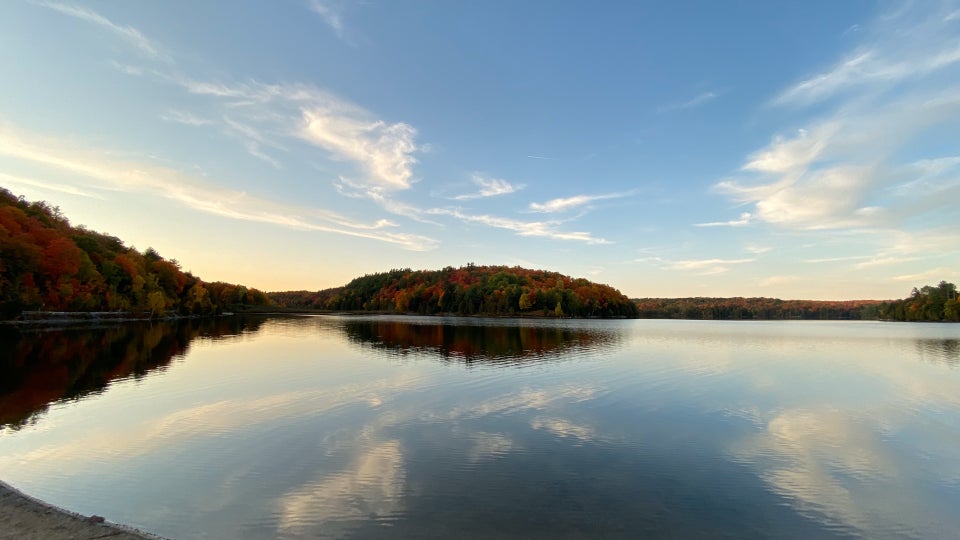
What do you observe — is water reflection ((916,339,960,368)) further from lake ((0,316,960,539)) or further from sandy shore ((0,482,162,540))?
sandy shore ((0,482,162,540))

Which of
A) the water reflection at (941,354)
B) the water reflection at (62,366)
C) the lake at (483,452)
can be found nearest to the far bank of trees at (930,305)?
the water reflection at (941,354)

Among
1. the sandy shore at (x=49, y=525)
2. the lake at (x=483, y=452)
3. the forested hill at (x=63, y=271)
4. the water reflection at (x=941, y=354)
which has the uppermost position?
the forested hill at (x=63, y=271)

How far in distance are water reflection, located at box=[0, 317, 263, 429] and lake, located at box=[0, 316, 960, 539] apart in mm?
265

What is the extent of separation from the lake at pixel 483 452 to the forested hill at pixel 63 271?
49193 millimetres

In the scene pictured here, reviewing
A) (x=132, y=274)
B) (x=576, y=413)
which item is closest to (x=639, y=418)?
(x=576, y=413)

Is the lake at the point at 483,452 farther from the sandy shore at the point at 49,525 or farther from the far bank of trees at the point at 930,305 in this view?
the far bank of trees at the point at 930,305

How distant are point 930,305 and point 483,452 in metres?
195

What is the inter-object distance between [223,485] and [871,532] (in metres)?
15.3

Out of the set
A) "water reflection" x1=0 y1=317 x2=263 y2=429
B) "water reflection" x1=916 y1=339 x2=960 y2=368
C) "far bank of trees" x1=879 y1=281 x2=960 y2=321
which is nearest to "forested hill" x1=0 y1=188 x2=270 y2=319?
"water reflection" x1=0 y1=317 x2=263 y2=429

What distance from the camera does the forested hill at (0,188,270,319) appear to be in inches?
2660

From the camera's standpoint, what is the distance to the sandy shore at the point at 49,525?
851 cm

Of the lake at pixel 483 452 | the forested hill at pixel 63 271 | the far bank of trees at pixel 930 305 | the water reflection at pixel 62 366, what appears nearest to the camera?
the lake at pixel 483 452

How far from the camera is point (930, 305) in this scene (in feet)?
493

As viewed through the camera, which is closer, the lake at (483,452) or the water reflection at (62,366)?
the lake at (483,452)
